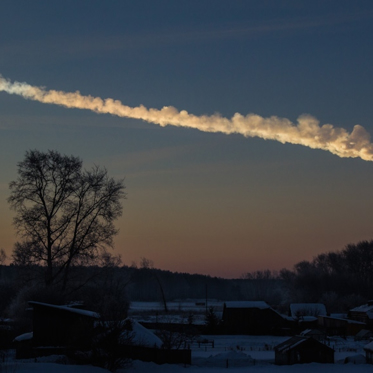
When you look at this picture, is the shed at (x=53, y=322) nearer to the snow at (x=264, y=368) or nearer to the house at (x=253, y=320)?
the snow at (x=264, y=368)

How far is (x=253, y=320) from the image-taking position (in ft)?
220

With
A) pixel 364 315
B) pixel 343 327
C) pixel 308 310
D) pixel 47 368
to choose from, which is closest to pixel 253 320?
pixel 343 327

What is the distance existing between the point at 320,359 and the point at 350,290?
81.7 metres

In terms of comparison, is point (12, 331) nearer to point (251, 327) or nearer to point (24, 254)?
point (24, 254)

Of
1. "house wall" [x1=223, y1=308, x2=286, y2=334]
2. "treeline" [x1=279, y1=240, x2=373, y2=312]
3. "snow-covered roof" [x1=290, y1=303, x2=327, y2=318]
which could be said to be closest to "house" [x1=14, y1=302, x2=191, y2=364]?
"house wall" [x1=223, y1=308, x2=286, y2=334]

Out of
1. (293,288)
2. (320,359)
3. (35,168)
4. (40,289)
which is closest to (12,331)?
(40,289)

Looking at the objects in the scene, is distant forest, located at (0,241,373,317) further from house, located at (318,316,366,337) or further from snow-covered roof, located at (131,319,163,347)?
house, located at (318,316,366,337)

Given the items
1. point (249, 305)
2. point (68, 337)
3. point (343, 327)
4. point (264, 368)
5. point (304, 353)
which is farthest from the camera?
point (249, 305)

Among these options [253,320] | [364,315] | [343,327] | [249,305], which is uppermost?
[249,305]

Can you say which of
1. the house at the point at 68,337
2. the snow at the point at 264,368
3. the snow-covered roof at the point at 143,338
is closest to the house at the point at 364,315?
the snow at the point at 264,368

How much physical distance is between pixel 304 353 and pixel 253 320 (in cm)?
3153

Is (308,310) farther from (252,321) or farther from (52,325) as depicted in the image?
(52,325)

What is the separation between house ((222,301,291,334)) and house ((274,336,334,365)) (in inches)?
1175

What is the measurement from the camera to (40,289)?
127 feet
